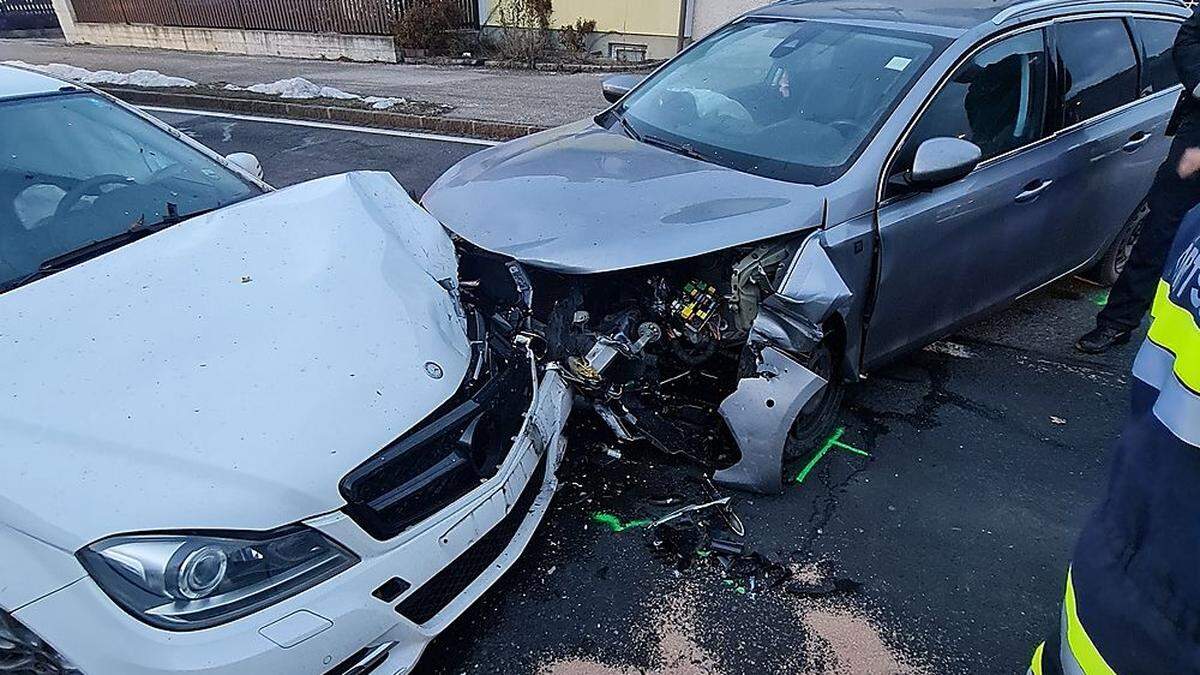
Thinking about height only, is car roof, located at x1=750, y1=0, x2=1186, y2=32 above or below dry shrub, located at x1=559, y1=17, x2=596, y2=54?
above

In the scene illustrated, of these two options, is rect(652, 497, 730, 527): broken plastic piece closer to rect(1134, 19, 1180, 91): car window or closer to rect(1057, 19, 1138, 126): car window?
rect(1057, 19, 1138, 126): car window

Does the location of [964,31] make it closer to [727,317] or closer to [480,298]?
[727,317]

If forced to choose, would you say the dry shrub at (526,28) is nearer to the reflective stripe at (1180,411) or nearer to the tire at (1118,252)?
the tire at (1118,252)

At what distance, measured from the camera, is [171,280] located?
2039 millimetres

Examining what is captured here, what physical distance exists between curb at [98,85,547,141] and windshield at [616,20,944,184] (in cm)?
380

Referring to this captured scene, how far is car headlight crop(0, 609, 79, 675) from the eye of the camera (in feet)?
4.60

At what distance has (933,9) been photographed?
322cm

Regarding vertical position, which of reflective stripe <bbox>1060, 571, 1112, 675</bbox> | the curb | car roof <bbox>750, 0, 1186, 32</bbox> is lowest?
the curb

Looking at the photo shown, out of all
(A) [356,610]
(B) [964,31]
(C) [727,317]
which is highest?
(B) [964,31]

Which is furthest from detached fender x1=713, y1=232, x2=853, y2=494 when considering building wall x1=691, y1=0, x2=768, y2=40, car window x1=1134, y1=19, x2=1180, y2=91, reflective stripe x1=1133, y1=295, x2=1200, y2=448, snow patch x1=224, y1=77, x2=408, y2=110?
building wall x1=691, y1=0, x2=768, y2=40

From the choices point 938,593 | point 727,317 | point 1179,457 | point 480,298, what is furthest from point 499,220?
point 1179,457

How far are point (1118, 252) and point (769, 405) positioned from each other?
309cm

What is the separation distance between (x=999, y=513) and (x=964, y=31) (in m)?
1.89

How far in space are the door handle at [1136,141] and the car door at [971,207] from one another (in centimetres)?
64
